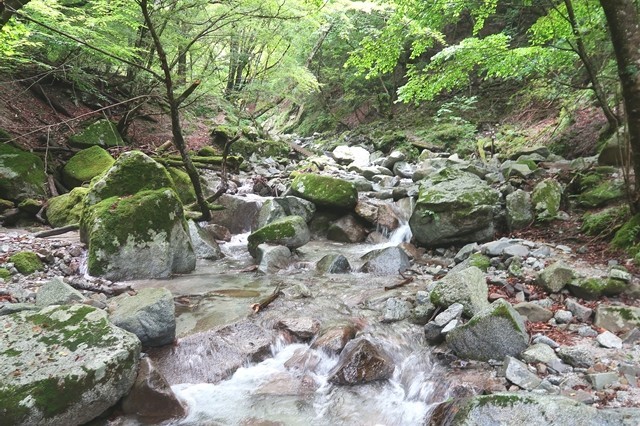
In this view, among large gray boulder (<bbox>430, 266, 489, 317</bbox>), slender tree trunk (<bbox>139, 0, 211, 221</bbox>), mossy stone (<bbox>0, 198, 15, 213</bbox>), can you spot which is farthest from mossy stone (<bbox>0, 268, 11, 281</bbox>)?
large gray boulder (<bbox>430, 266, 489, 317</bbox>)

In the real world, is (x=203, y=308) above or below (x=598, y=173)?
below

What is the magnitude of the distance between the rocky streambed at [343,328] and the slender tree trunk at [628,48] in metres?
1.93

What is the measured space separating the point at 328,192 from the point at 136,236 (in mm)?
4743

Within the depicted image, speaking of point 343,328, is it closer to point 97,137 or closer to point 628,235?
point 628,235

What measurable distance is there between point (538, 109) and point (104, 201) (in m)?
13.8

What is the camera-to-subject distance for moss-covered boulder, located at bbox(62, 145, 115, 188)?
30.7ft

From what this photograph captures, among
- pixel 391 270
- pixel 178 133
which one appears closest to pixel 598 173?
pixel 391 270

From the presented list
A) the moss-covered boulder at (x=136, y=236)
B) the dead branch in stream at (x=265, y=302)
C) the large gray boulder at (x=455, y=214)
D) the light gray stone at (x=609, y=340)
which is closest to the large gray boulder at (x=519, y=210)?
the large gray boulder at (x=455, y=214)

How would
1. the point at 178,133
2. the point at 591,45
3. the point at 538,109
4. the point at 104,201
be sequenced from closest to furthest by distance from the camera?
the point at 104,201, the point at 591,45, the point at 178,133, the point at 538,109

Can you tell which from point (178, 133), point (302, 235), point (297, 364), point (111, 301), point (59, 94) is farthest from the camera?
point (59, 94)

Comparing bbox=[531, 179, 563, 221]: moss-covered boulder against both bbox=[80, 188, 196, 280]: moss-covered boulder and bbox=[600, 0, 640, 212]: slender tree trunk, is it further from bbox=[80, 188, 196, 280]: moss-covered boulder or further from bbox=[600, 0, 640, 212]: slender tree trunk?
bbox=[80, 188, 196, 280]: moss-covered boulder

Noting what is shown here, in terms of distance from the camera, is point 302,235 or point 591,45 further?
point 302,235

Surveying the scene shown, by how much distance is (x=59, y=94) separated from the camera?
1255cm

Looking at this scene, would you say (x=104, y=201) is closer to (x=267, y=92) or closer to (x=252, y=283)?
(x=252, y=283)
